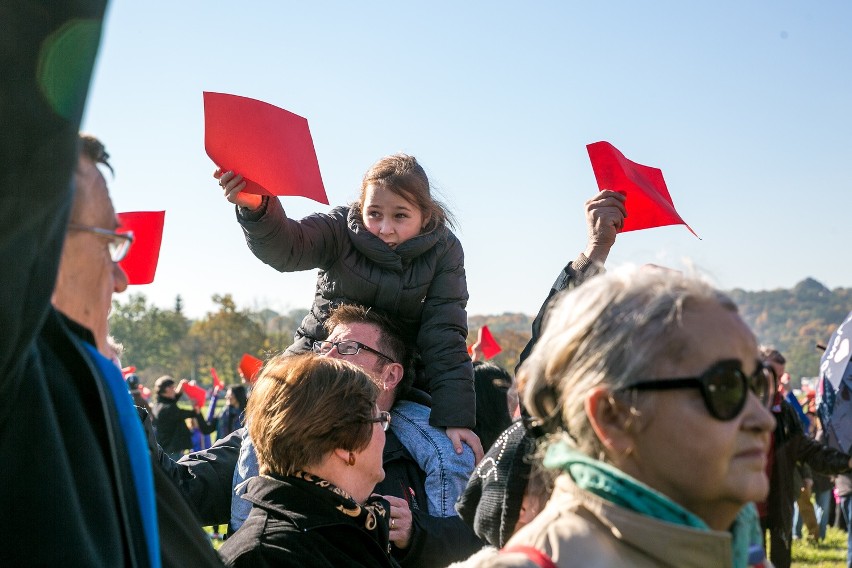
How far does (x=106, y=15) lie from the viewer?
1037 millimetres

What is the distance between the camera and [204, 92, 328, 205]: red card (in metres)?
3.27

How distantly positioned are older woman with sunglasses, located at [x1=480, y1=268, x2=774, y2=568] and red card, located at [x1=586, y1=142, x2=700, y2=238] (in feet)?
5.16

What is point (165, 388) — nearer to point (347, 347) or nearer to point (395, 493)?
point (347, 347)

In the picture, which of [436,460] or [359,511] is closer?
[359,511]

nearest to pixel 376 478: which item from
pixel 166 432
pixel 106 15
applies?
pixel 106 15

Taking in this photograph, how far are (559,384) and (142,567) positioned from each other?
0.73 meters

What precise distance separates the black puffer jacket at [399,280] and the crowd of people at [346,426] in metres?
0.42

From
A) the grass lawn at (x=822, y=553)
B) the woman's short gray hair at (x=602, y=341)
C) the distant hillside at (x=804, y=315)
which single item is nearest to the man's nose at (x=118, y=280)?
the woman's short gray hair at (x=602, y=341)

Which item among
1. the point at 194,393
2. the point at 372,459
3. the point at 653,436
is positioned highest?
the point at 653,436

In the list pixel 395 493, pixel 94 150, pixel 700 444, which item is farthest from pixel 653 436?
pixel 395 493

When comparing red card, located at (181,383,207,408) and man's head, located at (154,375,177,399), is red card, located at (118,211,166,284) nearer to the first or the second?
man's head, located at (154,375,177,399)

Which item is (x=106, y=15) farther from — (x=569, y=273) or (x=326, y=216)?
(x=326, y=216)

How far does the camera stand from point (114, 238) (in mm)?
1541

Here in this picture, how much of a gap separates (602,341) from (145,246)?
93.7 inches
